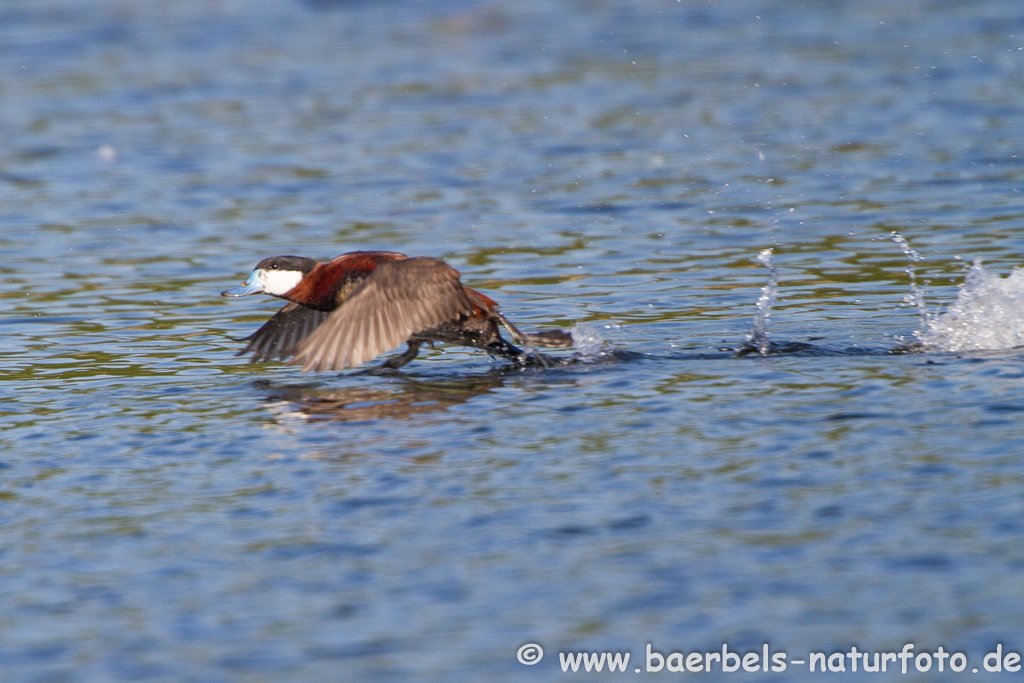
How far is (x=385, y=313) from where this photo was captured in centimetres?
761

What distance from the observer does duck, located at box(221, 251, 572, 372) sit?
7492 mm

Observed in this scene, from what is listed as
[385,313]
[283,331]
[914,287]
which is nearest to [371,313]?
[385,313]

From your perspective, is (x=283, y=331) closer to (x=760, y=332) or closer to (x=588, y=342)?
(x=588, y=342)

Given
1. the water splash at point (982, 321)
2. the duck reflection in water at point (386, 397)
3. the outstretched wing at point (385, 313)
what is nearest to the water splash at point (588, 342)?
the duck reflection in water at point (386, 397)

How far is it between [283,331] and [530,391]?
1.90m

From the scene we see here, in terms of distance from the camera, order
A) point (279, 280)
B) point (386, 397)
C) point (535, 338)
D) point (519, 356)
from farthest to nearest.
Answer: point (519, 356), point (279, 280), point (535, 338), point (386, 397)

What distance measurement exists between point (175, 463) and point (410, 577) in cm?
195

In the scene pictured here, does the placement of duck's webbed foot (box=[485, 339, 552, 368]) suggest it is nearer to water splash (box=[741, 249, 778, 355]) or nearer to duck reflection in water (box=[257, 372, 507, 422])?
duck reflection in water (box=[257, 372, 507, 422])

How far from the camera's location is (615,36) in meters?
23.1

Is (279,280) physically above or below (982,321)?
above

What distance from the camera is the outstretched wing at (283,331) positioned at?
8602mm

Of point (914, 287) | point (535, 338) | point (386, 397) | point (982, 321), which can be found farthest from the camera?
point (914, 287)

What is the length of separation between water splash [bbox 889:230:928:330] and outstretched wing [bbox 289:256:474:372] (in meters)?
2.62

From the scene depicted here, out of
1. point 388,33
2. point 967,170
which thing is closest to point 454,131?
point 967,170
